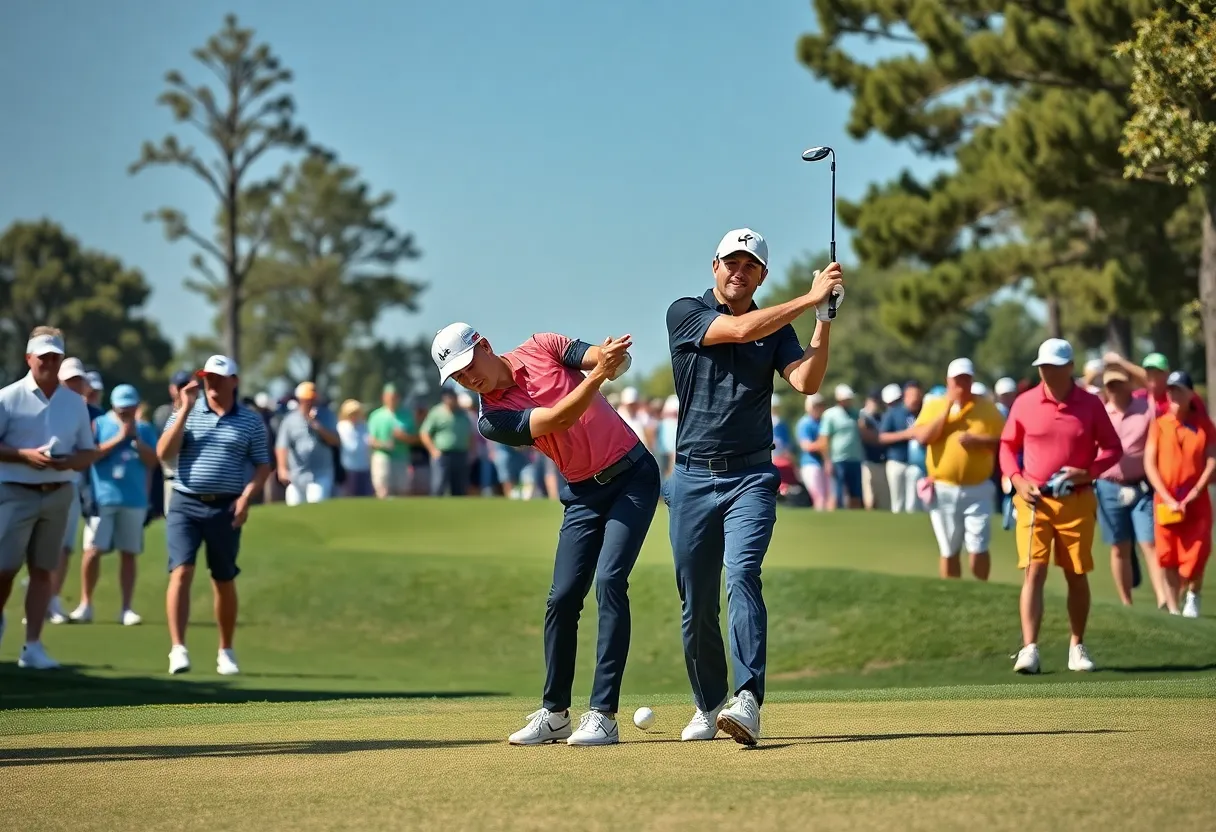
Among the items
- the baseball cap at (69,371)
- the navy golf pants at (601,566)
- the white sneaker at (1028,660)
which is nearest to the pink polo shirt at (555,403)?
the navy golf pants at (601,566)

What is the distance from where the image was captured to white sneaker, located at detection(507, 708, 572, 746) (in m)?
8.08

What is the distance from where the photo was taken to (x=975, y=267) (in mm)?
33938

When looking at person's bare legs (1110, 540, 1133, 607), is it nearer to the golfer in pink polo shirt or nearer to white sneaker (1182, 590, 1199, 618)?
white sneaker (1182, 590, 1199, 618)

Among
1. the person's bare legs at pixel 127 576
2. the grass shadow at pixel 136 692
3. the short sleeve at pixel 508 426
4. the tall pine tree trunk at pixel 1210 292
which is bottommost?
the grass shadow at pixel 136 692

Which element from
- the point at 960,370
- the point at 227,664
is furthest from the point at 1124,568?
the point at 227,664

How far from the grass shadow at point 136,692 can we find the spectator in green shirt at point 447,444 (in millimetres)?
13476

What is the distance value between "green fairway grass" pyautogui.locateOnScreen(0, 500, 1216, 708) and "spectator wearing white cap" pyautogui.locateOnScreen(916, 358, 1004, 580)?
714mm

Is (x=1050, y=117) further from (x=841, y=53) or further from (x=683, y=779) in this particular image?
(x=683, y=779)

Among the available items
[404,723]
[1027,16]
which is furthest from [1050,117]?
[404,723]

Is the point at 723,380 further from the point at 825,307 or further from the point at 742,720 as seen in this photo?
the point at 742,720

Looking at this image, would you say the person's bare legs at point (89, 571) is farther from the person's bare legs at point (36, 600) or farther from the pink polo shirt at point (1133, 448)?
the pink polo shirt at point (1133, 448)

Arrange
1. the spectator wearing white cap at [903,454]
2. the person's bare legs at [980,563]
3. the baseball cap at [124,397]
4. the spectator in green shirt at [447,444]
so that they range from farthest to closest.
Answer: the spectator in green shirt at [447,444] < the spectator wearing white cap at [903,454] < the baseball cap at [124,397] < the person's bare legs at [980,563]

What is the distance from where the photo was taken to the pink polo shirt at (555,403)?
8.05 metres

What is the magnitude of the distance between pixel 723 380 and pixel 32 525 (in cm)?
690
